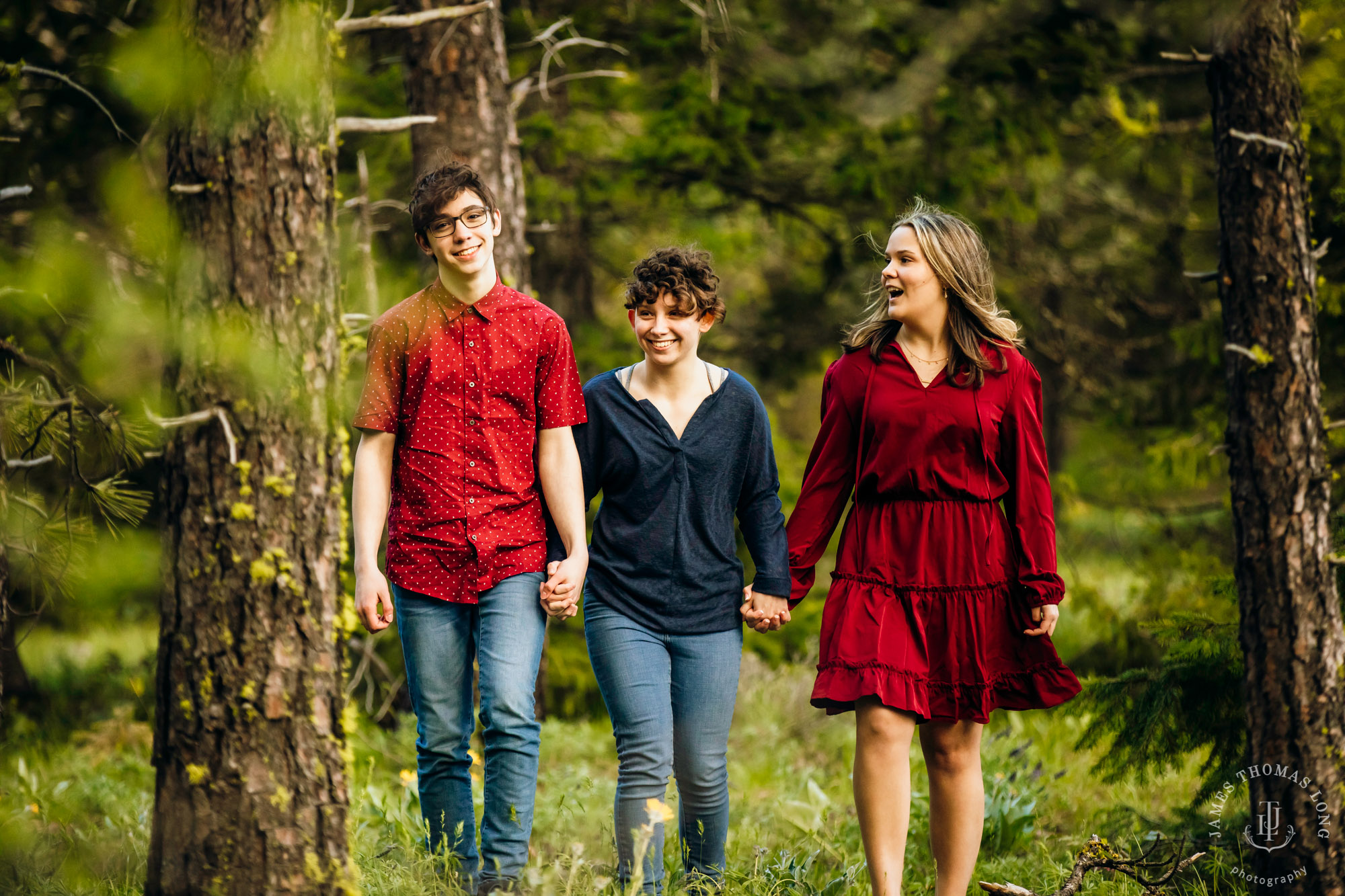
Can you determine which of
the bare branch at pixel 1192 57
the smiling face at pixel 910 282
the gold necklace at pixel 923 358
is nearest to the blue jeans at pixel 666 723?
the gold necklace at pixel 923 358

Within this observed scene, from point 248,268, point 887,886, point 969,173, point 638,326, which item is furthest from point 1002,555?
point 969,173

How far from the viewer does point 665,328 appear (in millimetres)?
3389

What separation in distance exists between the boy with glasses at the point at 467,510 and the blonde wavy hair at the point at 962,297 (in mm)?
1138

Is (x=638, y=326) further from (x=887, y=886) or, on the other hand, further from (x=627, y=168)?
(x=627, y=168)

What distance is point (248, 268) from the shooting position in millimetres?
2738

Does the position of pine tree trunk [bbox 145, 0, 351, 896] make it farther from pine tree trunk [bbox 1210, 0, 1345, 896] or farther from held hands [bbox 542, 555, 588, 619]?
pine tree trunk [bbox 1210, 0, 1345, 896]

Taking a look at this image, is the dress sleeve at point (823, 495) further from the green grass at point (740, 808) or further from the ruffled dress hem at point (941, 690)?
the green grass at point (740, 808)

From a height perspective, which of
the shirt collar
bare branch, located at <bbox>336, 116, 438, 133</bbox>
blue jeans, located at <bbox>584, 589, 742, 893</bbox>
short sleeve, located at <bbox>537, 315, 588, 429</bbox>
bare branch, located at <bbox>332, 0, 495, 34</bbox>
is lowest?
blue jeans, located at <bbox>584, 589, 742, 893</bbox>

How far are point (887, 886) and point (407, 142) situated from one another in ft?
17.9

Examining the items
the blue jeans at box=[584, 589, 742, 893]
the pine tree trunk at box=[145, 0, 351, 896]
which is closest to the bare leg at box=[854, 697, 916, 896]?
the blue jeans at box=[584, 589, 742, 893]

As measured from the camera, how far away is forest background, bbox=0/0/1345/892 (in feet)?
12.3

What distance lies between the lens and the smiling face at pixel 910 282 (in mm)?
3469

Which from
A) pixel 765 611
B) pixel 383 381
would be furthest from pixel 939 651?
pixel 383 381
